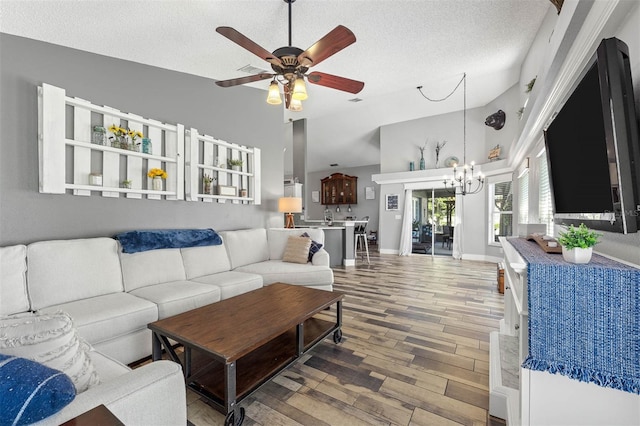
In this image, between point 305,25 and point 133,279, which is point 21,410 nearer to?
point 133,279

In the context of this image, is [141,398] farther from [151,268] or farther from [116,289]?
[151,268]

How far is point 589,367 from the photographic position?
988 mm

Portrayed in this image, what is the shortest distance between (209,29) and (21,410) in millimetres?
3350

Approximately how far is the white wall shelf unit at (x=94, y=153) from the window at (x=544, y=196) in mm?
4002

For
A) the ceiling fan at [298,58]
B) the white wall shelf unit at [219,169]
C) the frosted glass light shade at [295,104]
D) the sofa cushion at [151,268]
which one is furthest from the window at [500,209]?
the sofa cushion at [151,268]

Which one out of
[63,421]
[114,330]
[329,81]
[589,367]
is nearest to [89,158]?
[114,330]

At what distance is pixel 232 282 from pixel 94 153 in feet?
6.01

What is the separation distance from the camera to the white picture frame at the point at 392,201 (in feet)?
24.9

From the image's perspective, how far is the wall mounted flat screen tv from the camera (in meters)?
1.02

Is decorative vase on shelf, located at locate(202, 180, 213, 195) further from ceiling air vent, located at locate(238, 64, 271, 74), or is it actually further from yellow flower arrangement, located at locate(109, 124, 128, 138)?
ceiling air vent, located at locate(238, 64, 271, 74)

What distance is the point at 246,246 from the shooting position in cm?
363

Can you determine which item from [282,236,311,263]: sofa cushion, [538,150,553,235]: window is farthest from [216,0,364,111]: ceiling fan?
[538,150,553,235]: window

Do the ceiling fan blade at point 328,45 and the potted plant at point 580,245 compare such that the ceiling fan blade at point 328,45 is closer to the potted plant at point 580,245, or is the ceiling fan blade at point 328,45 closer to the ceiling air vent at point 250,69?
the ceiling air vent at point 250,69

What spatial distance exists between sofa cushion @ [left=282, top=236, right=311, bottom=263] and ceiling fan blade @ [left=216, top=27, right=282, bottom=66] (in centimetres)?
215
